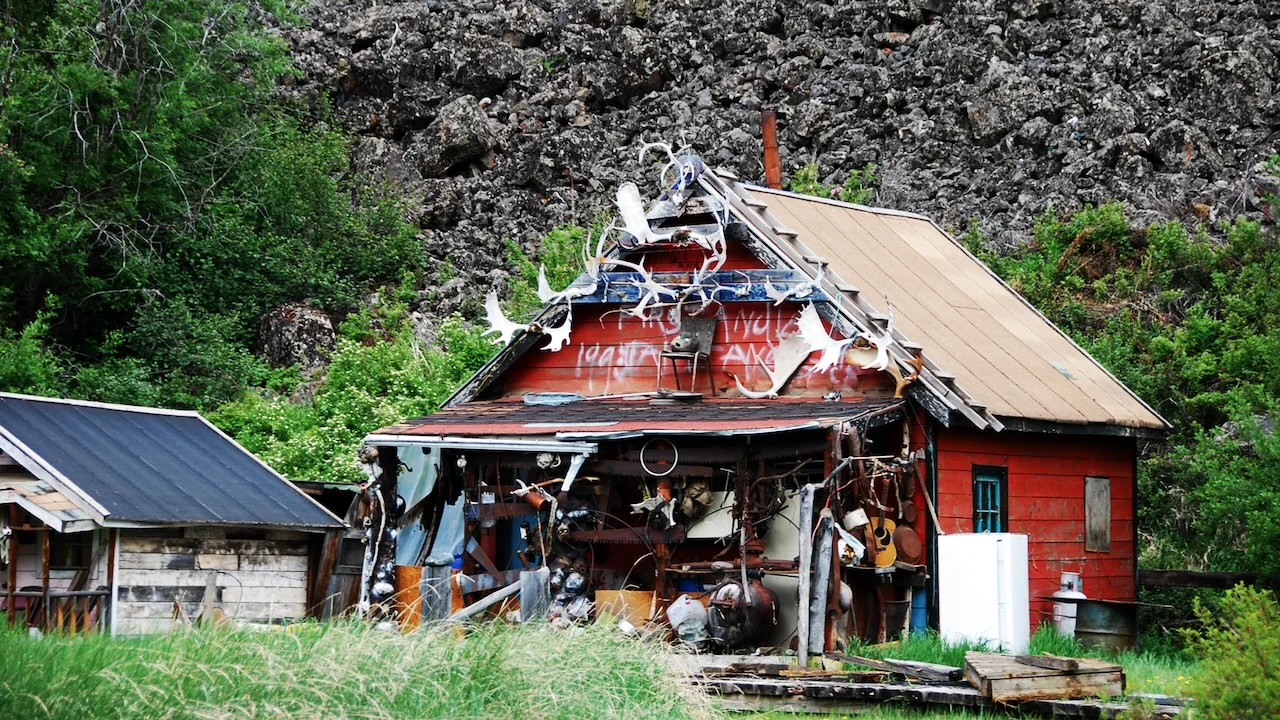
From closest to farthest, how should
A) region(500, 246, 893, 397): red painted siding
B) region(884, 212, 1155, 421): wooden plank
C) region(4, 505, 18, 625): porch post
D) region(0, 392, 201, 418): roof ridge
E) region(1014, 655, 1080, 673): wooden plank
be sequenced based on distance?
region(1014, 655, 1080, 673): wooden plank → region(4, 505, 18, 625): porch post → region(500, 246, 893, 397): red painted siding → region(0, 392, 201, 418): roof ridge → region(884, 212, 1155, 421): wooden plank

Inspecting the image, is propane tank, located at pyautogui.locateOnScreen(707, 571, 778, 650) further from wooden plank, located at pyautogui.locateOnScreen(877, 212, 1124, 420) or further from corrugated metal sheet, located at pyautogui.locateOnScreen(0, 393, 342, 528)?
corrugated metal sheet, located at pyautogui.locateOnScreen(0, 393, 342, 528)

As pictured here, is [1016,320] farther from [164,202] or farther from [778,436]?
[164,202]

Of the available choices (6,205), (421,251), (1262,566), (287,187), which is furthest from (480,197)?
(1262,566)

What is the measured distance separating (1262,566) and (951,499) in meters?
3.67

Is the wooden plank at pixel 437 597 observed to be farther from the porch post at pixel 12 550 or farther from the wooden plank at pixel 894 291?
the wooden plank at pixel 894 291

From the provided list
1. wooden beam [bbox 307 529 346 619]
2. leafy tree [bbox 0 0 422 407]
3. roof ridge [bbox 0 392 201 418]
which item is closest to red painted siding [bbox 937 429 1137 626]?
wooden beam [bbox 307 529 346 619]

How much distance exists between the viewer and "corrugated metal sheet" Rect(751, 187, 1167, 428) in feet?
59.1

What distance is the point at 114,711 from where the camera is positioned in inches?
338

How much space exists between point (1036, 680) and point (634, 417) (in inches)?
250

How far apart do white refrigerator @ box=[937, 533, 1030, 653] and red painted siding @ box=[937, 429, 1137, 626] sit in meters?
0.79

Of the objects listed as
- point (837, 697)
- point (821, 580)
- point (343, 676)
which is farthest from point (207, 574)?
point (343, 676)

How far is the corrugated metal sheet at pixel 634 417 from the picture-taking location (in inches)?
635

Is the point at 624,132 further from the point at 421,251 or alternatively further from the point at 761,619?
the point at 761,619

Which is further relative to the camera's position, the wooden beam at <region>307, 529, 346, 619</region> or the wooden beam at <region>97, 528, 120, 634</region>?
the wooden beam at <region>307, 529, 346, 619</region>
